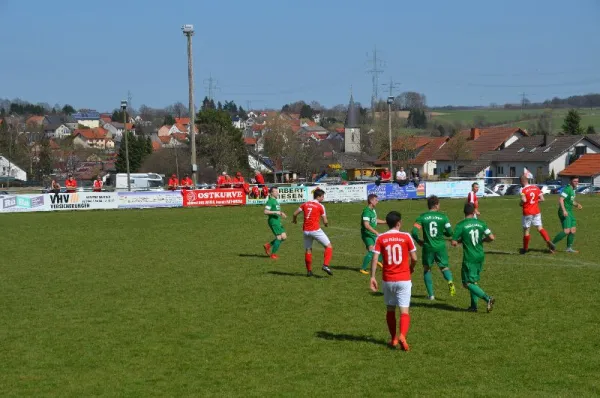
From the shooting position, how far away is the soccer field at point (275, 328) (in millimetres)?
9672

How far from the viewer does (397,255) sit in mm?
10945

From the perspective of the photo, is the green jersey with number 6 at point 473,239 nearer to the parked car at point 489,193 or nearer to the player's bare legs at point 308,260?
the player's bare legs at point 308,260

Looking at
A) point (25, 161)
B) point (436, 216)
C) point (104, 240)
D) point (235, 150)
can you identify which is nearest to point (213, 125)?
point (235, 150)

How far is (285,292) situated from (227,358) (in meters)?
5.10

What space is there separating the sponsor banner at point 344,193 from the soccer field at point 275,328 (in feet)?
70.9

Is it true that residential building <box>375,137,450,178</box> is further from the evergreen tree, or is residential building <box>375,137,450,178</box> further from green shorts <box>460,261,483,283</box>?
green shorts <box>460,261,483,283</box>

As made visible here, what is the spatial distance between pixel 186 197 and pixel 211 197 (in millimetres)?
Result: 1312

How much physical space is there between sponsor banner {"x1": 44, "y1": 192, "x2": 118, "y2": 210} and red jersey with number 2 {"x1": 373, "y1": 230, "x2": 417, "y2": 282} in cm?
3296

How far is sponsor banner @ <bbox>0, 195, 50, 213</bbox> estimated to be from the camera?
4075cm

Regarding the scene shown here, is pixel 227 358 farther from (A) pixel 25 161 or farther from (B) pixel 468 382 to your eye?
(A) pixel 25 161

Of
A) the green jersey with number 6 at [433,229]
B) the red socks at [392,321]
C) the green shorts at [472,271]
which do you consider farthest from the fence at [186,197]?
the red socks at [392,321]

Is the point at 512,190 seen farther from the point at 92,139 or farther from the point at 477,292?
the point at 92,139

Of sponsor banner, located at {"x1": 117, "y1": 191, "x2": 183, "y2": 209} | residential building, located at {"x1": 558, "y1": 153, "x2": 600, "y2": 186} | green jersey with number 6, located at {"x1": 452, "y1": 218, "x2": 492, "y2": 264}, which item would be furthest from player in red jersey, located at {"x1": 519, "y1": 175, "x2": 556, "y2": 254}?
residential building, located at {"x1": 558, "y1": 153, "x2": 600, "y2": 186}

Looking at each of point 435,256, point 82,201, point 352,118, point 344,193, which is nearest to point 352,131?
point 352,118
